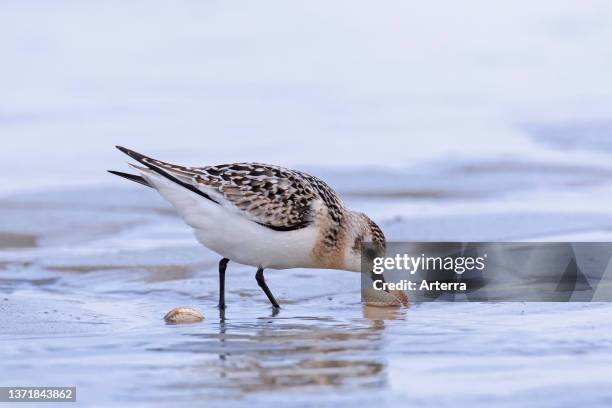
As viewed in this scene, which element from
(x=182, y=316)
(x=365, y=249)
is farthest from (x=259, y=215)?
(x=182, y=316)

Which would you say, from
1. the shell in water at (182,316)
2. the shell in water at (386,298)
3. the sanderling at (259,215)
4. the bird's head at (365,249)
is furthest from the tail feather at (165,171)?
the shell in water at (386,298)

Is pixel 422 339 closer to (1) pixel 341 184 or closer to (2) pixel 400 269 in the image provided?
(2) pixel 400 269

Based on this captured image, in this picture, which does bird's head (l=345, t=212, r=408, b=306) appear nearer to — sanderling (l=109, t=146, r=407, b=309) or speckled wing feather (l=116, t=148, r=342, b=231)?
sanderling (l=109, t=146, r=407, b=309)

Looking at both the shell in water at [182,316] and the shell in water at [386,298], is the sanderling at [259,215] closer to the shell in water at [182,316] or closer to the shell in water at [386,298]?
the shell in water at [386,298]

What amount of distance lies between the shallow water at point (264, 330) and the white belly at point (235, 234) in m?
0.36

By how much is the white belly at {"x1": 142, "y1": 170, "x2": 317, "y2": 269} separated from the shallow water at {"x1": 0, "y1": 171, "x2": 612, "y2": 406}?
36cm

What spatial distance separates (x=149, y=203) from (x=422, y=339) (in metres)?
6.38

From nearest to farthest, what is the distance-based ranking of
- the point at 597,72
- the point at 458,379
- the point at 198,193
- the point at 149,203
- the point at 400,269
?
the point at 458,379 < the point at 198,193 < the point at 400,269 < the point at 149,203 < the point at 597,72

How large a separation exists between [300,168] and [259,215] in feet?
18.1

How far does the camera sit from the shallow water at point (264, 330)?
220 inches

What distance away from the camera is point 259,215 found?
8.28m

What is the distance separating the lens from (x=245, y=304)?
8.74 metres

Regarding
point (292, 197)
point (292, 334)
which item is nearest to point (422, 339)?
point (292, 334)

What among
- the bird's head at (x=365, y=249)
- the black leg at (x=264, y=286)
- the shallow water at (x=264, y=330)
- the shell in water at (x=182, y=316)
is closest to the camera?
the shallow water at (x=264, y=330)
